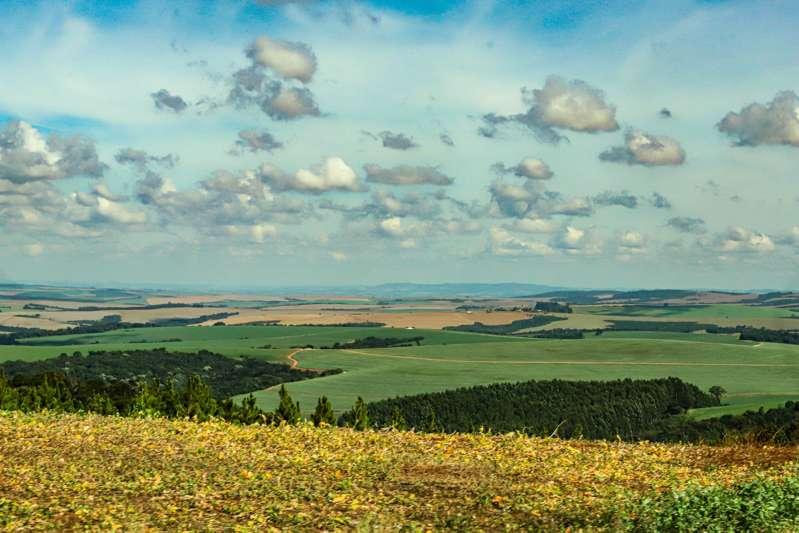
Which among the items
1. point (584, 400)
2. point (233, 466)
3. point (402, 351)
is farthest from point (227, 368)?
point (233, 466)

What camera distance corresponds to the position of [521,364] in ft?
525

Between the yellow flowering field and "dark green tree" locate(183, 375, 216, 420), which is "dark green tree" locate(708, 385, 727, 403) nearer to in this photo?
"dark green tree" locate(183, 375, 216, 420)

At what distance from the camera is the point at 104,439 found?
26812 mm

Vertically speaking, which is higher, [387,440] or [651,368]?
[387,440]

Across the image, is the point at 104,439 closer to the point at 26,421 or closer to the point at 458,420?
the point at 26,421

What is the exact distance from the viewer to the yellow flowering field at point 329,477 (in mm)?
16859

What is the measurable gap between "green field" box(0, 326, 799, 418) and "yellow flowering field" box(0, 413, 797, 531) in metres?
74.9

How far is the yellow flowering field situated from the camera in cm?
1686

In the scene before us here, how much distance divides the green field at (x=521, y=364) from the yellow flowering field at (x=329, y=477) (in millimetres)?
74896

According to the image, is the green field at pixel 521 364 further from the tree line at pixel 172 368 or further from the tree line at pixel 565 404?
the tree line at pixel 172 368

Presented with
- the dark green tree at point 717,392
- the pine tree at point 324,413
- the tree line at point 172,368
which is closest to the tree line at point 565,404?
the dark green tree at point 717,392

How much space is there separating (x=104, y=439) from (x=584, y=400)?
4283 inches

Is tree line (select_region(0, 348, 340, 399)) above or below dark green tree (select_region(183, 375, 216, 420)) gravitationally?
below

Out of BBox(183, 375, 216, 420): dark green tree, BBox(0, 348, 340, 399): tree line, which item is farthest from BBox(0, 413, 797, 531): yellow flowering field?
BBox(0, 348, 340, 399): tree line
